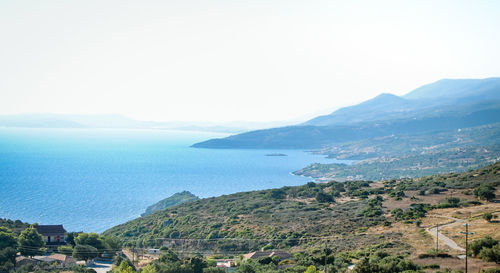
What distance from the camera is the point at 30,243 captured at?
30.0 m

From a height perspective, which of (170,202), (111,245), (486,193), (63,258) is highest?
(486,193)

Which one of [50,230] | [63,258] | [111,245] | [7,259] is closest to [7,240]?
[7,259]

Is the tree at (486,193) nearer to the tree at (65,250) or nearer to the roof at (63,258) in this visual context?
the roof at (63,258)

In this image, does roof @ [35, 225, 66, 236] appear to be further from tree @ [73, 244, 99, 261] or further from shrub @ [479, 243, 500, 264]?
shrub @ [479, 243, 500, 264]

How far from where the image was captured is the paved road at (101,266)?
25.4 m

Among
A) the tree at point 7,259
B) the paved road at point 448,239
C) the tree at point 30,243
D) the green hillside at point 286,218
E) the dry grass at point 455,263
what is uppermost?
the dry grass at point 455,263

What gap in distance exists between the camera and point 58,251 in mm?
30688

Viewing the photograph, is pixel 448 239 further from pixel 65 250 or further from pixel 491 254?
pixel 65 250

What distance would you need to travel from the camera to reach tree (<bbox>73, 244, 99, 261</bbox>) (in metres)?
27.9

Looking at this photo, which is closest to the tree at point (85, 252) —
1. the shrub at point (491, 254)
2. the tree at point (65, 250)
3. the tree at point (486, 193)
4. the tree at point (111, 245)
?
the tree at point (65, 250)

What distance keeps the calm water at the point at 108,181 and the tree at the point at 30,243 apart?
3072 centimetres

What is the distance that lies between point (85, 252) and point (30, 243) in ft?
16.8

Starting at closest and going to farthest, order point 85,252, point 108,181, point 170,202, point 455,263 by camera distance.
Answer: point 455,263 → point 85,252 → point 170,202 → point 108,181

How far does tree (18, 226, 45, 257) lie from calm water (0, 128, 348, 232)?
30718 mm
